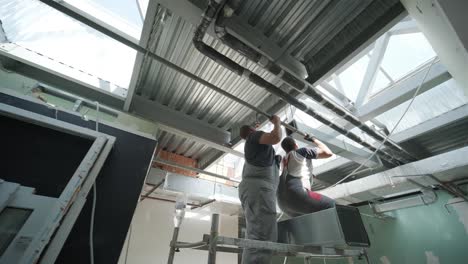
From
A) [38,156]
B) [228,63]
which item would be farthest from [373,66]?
[38,156]

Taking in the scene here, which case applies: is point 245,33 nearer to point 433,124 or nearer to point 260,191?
point 260,191

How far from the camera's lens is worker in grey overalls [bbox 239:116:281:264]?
3.81 feet

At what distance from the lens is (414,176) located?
2420 mm

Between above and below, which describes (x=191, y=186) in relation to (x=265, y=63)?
below

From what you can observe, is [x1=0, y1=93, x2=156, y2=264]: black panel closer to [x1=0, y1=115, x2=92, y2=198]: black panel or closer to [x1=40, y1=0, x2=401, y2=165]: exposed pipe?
[x1=0, y1=115, x2=92, y2=198]: black panel

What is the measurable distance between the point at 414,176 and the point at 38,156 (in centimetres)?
347

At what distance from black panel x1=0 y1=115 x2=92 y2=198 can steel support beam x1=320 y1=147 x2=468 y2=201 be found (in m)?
3.28

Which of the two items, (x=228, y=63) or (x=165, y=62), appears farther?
(x=165, y=62)

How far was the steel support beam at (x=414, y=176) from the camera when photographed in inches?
85.8

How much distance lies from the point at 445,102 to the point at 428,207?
181 cm

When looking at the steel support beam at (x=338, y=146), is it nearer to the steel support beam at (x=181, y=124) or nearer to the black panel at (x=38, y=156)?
the steel support beam at (x=181, y=124)

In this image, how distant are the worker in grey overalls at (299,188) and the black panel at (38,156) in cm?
131

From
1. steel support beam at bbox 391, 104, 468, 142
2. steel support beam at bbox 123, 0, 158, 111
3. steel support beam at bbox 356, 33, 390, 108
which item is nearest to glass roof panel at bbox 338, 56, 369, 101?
steel support beam at bbox 356, 33, 390, 108

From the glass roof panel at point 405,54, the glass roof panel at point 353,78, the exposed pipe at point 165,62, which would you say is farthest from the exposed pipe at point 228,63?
the glass roof panel at point 405,54
